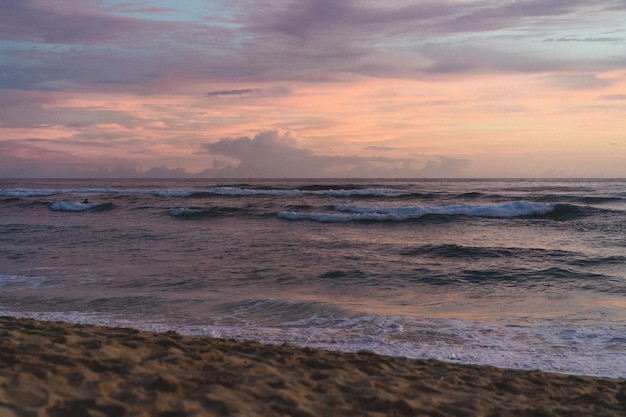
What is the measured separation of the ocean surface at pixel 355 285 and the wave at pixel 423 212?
3.03 metres

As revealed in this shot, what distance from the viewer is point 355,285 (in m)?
10.6

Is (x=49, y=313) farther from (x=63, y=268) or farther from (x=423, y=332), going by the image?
(x=423, y=332)

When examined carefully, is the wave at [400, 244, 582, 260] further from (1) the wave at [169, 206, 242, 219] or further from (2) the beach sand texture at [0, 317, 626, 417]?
(1) the wave at [169, 206, 242, 219]

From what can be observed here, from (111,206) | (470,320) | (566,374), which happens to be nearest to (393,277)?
(470,320)

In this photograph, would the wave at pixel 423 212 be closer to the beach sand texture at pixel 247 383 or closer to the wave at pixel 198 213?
the wave at pixel 198 213

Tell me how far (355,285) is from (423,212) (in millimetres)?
18019

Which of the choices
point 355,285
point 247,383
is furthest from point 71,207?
point 247,383

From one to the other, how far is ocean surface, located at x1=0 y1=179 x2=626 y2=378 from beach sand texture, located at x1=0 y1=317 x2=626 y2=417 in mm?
1037

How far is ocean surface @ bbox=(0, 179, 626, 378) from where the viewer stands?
22.4 feet

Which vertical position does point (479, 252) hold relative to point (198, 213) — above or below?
below

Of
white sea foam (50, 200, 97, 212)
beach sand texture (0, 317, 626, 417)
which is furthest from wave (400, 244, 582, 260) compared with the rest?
white sea foam (50, 200, 97, 212)

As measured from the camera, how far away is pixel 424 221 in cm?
2456

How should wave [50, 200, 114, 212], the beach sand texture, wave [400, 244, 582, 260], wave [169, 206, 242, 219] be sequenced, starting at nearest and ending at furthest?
the beach sand texture < wave [400, 244, 582, 260] < wave [169, 206, 242, 219] < wave [50, 200, 114, 212]

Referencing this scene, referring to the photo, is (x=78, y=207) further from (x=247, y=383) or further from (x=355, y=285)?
(x=247, y=383)
